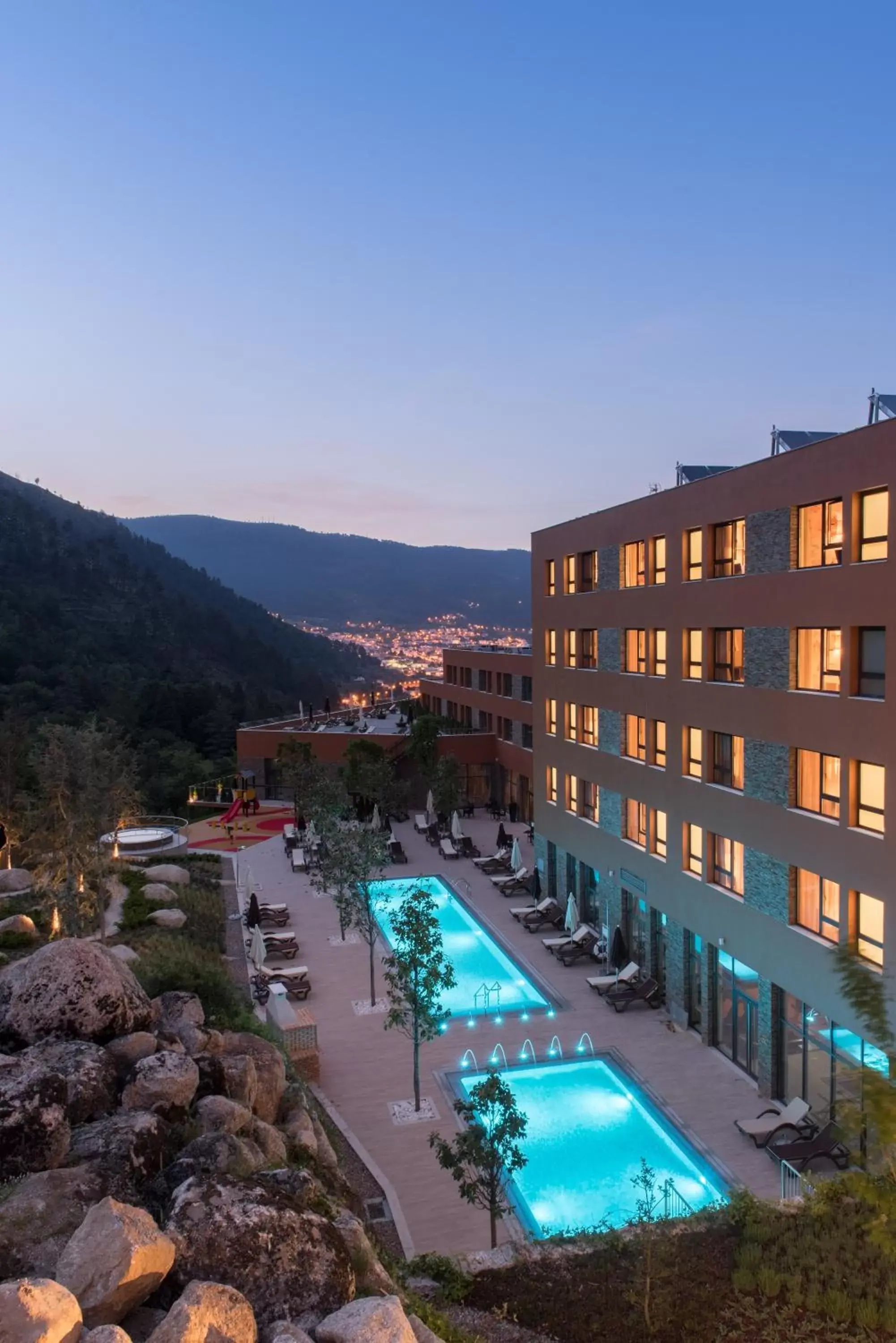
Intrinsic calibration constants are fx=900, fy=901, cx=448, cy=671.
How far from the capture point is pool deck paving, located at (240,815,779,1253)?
13828 millimetres

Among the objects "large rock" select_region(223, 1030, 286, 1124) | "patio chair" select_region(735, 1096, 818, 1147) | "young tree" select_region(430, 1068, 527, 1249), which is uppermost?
"large rock" select_region(223, 1030, 286, 1124)

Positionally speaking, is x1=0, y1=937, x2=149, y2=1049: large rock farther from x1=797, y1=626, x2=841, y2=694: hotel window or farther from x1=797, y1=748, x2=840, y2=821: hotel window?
x1=797, y1=626, x2=841, y2=694: hotel window

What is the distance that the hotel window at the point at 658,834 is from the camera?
21.2 meters

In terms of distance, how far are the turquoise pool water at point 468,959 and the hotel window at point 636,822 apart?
447cm

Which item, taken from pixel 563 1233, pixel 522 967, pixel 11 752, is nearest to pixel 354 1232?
pixel 563 1233

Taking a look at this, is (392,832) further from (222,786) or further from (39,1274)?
(39,1274)

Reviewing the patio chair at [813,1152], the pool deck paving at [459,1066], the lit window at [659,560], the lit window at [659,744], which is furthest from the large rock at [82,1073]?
the lit window at [659,560]

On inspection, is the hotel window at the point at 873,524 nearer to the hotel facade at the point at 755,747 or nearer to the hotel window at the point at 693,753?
the hotel facade at the point at 755,747

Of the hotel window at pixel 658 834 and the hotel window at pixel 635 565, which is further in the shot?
the hotel window at pixel 635 565

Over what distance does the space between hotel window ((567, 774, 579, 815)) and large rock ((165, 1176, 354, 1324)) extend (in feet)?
67.4

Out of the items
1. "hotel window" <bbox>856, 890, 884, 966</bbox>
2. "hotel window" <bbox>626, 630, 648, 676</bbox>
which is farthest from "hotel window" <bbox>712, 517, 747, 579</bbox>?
"hotel window" <bbox>856, 890, 884, 966</bbox>

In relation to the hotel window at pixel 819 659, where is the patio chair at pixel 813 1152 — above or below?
below

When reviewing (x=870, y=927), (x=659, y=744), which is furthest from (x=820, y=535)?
(x=659, y=744)

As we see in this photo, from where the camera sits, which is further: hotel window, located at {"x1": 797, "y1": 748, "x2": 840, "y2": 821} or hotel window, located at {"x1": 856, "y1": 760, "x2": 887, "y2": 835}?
hotel window, located at {"x1": 797, "y1": 748, "x2": 840, "y2": 821}
